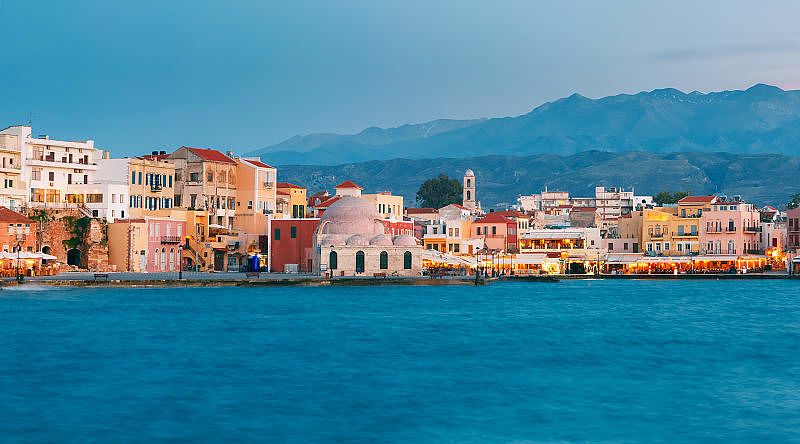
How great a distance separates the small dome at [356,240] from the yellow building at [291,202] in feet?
59.6

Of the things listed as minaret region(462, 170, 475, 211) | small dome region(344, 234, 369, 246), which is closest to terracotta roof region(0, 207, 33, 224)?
small dome region(344, 234, 369, 246)

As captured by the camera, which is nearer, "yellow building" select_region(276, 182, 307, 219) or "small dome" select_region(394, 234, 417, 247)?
"small dome" select_region(394, 234, 417, 247)

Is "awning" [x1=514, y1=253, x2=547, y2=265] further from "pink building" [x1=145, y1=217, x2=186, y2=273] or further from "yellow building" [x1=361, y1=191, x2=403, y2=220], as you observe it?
"pink building" [x1=145, y1=217, x2=186, y2=273]

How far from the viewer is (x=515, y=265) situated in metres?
100

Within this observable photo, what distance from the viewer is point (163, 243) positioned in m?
88.1

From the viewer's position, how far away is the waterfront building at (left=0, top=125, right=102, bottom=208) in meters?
84.0

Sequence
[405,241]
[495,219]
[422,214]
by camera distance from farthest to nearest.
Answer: [422,214]
[495,219]
[405,241]

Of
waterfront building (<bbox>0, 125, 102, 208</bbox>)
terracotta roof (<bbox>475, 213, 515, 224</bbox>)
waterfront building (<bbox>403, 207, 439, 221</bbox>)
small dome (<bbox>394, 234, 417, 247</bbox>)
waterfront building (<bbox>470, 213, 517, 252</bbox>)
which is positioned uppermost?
waterfront building (<bbox>0, 125, 102, 208</bbox>)

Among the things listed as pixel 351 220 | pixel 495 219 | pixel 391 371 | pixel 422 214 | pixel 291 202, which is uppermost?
pixel 291 202

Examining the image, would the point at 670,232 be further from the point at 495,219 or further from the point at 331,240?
the point at 331,240

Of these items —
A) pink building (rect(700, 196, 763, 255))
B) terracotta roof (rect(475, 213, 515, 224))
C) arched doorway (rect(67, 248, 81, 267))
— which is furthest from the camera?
terracotta roof (rect(475, 213, 515, 224))

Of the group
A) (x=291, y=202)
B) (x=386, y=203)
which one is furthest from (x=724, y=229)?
(x=291, y=202)

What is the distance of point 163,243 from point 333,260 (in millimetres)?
13492

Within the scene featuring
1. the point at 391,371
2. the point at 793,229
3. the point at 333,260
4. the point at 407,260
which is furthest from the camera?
the point at 793,229
